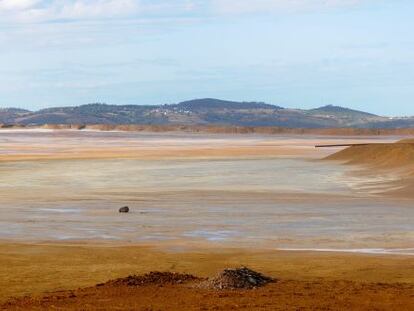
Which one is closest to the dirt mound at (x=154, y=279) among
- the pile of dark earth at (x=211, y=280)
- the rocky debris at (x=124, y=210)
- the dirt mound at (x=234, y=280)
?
the pile of dark earth at (x=211, y=280)

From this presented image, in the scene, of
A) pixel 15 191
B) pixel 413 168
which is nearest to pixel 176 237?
pixel 15 191

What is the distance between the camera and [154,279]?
1641 cm

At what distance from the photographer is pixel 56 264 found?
18719 millimetres

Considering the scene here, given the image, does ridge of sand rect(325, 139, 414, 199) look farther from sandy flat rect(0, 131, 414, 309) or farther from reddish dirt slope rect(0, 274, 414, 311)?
reddish dirt slope rect(0, 274, 414, 311)

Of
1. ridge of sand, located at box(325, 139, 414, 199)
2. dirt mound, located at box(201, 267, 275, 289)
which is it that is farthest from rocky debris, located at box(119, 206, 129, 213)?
dirt mound, located at box(201, 267, 275, 289)

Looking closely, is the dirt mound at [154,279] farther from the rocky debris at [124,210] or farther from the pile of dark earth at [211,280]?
the rocky debris at [124,210]

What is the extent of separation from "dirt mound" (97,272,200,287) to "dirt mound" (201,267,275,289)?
0.62 m

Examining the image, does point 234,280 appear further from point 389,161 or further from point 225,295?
point 389,161

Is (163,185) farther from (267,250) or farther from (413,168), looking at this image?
(267,250)

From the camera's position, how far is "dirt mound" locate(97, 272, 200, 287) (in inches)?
636

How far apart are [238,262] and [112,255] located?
8.42 feet

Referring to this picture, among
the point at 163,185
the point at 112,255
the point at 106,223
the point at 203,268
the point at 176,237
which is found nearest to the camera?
the point at 203,268

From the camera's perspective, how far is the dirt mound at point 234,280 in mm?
15633

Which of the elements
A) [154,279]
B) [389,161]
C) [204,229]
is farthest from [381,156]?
[154,279]
